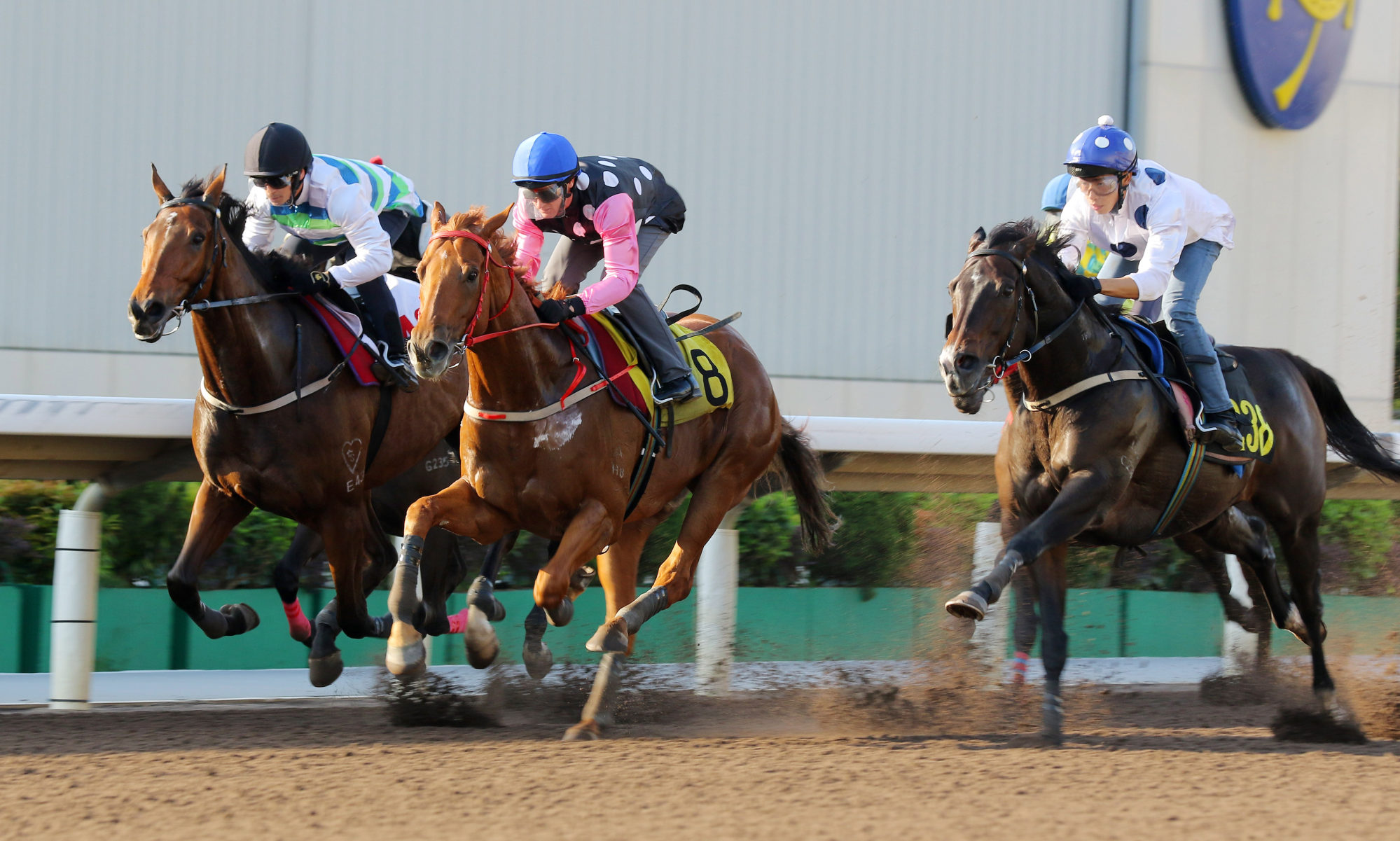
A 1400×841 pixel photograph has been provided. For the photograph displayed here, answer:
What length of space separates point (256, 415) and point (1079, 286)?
2.74 metres

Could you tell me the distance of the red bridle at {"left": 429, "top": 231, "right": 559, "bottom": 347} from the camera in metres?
4.01

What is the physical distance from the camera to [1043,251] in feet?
15.1

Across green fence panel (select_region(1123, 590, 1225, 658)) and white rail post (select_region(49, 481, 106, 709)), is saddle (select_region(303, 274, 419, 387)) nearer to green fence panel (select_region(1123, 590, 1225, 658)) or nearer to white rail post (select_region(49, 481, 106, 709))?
white rail post (select_region(49, 481, 106, 709))

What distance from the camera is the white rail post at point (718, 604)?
5738mm

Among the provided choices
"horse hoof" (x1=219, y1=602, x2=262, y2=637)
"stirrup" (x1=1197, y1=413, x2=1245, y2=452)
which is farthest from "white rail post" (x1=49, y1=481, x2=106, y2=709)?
"stirrup" (x1=1197, y1=413, x2=1245, y2=452)

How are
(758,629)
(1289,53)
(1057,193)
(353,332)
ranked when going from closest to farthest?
(353,332)
(758,629)
(1057,193)
(1289,53)

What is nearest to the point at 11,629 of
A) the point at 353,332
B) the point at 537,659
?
the point at 353,332

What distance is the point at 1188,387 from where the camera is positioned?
4965 millimetres

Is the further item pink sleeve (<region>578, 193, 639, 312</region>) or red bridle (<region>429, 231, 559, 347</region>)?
pink sleeve (<region>578, 193, 639, 312</region>)

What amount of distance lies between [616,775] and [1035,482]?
1.84m

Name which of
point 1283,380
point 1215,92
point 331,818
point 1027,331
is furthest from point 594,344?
point 1215,92

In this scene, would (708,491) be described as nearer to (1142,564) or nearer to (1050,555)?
(1050,555)

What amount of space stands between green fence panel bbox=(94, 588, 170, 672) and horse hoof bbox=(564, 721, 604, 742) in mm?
2141

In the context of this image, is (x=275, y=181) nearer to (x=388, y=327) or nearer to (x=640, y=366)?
(x=388, y=327)
